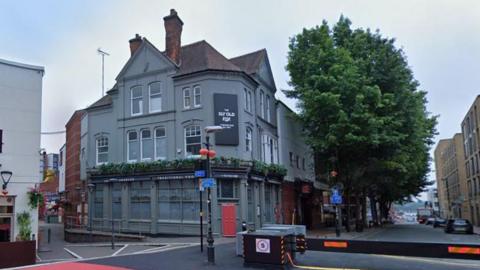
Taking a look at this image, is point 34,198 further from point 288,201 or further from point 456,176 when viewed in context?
point 456,176

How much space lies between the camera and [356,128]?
2739 cm

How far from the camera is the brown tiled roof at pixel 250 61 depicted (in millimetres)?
30844

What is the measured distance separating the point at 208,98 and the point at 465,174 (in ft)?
183

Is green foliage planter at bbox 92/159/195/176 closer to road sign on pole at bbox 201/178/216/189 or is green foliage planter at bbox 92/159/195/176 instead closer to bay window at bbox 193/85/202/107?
bay window at bbox 193/85/202/107

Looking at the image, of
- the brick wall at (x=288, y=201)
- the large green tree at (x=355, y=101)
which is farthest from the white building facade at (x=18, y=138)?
the brick wall at (x=288, y=201)

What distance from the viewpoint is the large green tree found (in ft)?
92.2

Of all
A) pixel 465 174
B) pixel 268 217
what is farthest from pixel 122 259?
pixel 465 174

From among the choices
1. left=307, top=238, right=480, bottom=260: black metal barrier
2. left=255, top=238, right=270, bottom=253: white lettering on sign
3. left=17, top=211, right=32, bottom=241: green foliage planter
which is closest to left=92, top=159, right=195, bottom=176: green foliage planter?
left=17, top=211, right=32, bottom=241: green foliage planter

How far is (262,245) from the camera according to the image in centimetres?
1359

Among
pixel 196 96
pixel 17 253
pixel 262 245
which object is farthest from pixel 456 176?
pixel 17 253

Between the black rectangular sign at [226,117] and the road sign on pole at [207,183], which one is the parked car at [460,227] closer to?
the black rectangular sign at [226,117]

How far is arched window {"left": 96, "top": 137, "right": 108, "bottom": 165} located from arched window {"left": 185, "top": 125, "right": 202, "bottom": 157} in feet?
23.1

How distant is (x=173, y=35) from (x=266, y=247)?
19.6m

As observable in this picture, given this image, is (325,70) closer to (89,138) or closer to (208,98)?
(208,98)
